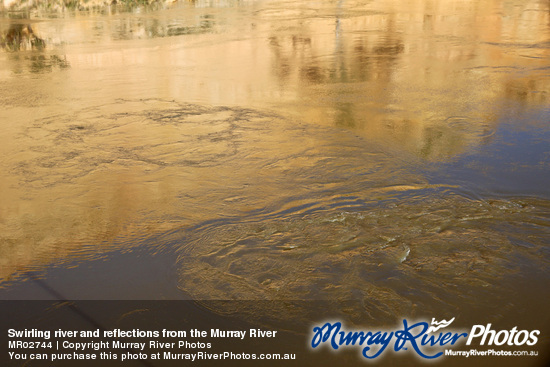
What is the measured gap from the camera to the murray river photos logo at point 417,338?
10.7 feet

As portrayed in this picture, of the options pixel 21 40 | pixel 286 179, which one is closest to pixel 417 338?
pixel 286 179

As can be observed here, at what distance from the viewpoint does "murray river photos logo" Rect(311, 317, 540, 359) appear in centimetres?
326

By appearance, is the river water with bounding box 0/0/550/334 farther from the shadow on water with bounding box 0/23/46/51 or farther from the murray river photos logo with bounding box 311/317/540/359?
the shadow on water with bounding box 0/23/46/51

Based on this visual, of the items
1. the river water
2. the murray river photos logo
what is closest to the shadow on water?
the river water

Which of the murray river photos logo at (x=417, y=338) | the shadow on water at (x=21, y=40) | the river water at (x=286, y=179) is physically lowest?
the murray river photos logo at (x=417, y=338)

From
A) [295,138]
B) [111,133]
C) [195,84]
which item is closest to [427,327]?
[295,138]

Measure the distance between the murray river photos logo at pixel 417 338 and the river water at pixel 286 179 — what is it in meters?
0.14

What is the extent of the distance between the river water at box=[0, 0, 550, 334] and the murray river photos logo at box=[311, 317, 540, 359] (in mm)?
136

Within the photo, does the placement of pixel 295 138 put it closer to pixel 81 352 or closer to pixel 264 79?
pixel 264 79

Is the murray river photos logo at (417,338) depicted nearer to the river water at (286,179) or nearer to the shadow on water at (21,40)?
the river water at (286,179)

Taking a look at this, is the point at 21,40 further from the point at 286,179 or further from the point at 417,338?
the point at 417,338

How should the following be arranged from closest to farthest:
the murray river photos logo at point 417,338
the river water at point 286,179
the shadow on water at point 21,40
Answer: the murray river photos logo at point 417,338 < the river water at point 286,179 < the shadow on water at point 21,40

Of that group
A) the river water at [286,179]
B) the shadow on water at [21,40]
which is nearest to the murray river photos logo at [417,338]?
the river water at [286,179]

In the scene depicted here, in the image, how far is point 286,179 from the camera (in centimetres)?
548
